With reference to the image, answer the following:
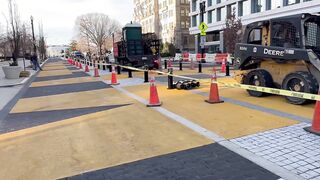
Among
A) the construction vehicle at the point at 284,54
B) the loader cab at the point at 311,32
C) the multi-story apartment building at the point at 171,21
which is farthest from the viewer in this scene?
the multi-story apartment building at the point at 171,21

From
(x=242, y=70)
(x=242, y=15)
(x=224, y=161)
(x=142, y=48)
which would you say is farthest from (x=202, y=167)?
(x=242, y=15)

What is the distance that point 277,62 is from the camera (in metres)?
9.84

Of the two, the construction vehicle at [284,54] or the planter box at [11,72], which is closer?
the construction vehicle at [284,54]

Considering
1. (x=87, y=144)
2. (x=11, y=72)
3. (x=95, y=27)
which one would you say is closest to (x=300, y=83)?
(x=87, y=144)

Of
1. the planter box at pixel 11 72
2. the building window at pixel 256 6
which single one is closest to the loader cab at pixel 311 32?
the planter box at pixel 11 72

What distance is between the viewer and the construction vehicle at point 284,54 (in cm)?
882

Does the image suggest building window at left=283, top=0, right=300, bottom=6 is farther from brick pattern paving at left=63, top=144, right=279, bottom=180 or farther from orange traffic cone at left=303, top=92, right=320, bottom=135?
brick pattern paving at left=63, top=144, right=279, bottom=180

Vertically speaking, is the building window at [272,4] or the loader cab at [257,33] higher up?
the building window at [272,4]

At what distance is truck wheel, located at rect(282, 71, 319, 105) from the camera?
28.5ft

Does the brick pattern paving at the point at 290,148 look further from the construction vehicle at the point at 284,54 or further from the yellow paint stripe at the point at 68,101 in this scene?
the yellow paint stripe at the point at 68,101

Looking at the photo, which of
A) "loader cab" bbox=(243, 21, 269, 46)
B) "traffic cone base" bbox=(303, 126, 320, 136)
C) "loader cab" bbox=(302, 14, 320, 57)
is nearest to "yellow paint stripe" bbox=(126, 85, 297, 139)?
"traffic cone base" bbox=(303, 126, 320, 136)

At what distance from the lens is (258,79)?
10414 millimetres

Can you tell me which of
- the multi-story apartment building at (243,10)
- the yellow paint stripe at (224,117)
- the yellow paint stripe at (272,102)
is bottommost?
the yellow paint stripe at (224,117)

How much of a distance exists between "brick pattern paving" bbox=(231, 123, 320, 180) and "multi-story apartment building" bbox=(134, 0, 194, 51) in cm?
8079
